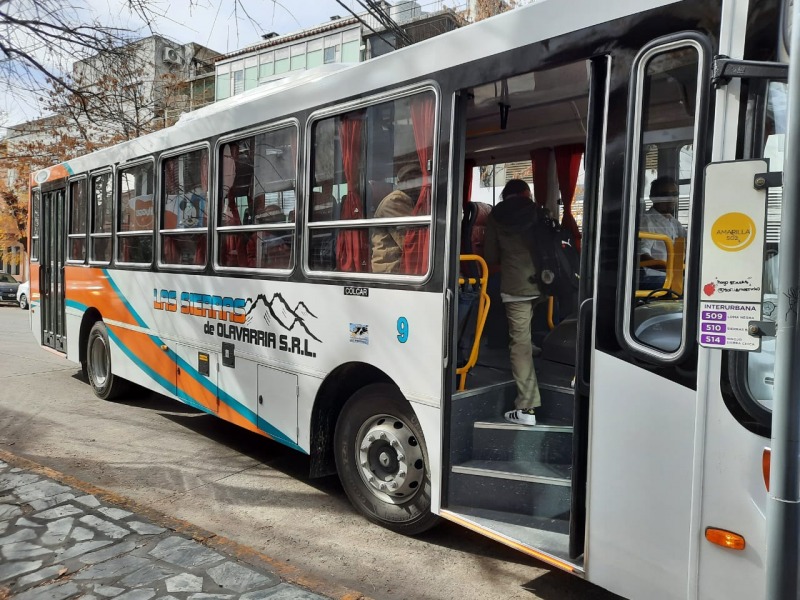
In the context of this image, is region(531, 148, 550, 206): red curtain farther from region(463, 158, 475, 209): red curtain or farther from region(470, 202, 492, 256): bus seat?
region(463, 158, 475, 209): red curtain

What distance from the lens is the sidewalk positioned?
3547 millimetres

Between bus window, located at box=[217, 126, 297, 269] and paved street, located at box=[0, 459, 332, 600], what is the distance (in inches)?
81.6

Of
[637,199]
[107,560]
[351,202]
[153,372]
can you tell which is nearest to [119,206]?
[153,372]

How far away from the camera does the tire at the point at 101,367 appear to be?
8094 mm

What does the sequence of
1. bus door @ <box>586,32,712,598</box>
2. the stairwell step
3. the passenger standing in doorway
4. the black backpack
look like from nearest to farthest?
bus door @ <box>586,32,712,598</box> < the stairwell step < the passenger standing in doorway < the black backpack

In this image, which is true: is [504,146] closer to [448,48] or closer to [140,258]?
[448,48]

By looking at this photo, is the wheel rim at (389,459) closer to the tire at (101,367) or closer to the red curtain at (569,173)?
the red curtain at (569,173)

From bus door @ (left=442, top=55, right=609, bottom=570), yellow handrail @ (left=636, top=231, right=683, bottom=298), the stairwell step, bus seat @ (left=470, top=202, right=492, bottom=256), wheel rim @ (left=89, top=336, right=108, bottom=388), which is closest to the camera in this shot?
yellow handrail @ (left=636, top=231, right=683, bottom=298)

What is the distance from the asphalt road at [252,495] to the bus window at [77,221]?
1.84 metres

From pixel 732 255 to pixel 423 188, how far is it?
2.16 metres

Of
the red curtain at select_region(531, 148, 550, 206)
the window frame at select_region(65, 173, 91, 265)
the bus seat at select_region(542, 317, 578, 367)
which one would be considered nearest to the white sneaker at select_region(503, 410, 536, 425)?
the bus seat at select_region(542, 317, 578, 367)

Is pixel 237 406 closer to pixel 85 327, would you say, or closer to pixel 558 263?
pixel 558 263

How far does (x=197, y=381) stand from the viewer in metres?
6.22

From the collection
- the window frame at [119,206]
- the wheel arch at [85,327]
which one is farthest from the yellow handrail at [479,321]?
the wheel arch at [85,327]
